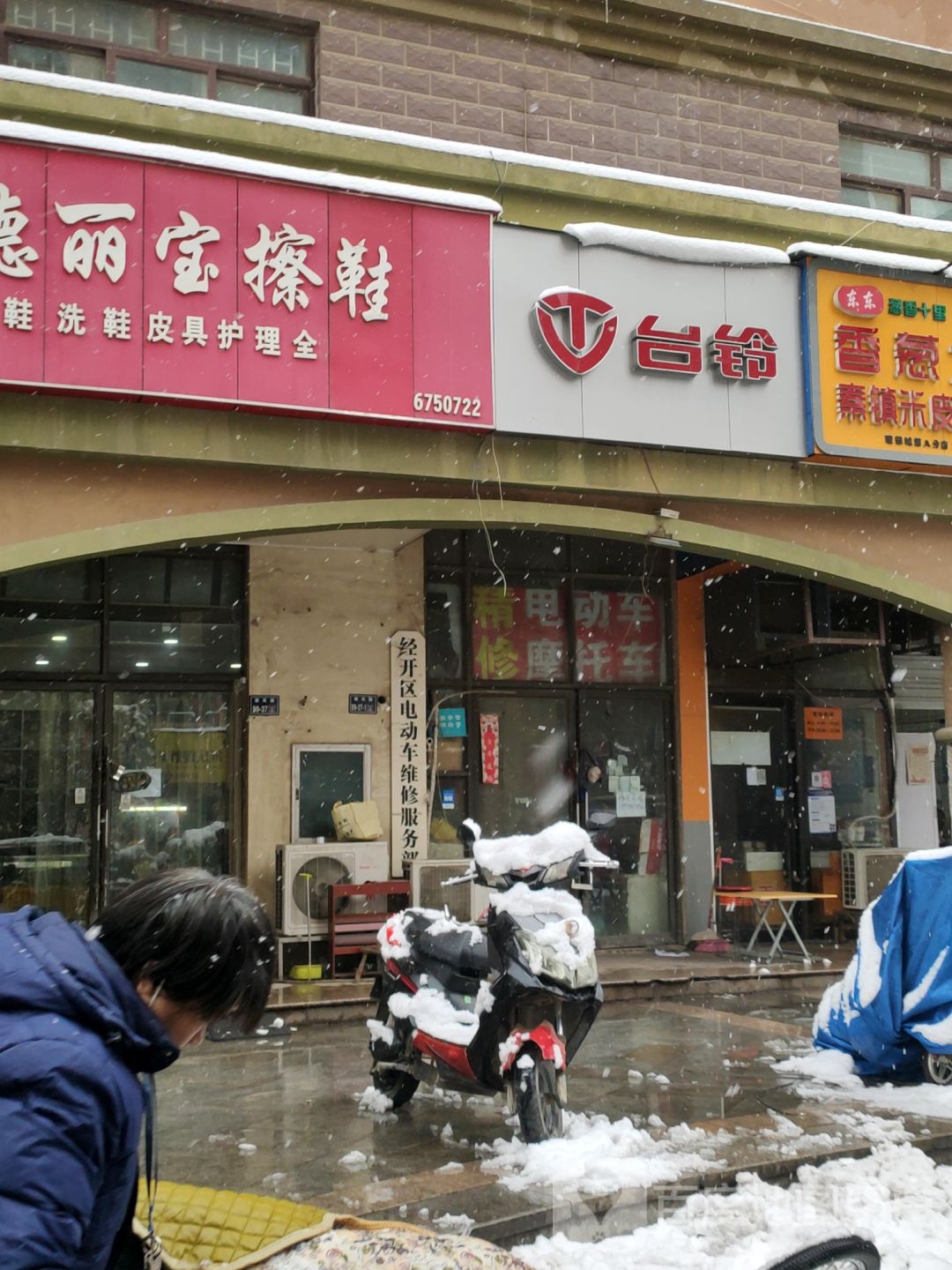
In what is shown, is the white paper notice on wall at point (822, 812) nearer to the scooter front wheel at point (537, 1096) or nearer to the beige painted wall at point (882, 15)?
the beige painted wall at point (882, 15)

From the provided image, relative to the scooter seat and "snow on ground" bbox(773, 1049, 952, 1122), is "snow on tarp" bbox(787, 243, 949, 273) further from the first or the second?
the scooter seat

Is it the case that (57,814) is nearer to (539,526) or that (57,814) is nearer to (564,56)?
(539,526)

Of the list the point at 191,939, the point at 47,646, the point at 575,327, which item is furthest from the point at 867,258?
the point at 191,939

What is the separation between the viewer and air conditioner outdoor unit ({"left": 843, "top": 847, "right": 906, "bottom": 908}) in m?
13.7

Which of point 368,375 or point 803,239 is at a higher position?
point 803,239

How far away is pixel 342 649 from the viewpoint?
40.3 feet

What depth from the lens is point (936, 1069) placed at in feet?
23.5

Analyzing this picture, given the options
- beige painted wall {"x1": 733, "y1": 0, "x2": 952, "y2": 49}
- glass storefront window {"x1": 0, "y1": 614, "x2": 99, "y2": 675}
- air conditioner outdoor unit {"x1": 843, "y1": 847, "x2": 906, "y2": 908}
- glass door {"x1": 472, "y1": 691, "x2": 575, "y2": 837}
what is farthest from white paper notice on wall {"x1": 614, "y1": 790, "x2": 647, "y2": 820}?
beige painted wall {"x1": 733, "y1": 0, "x2": 952, "y2": 49}

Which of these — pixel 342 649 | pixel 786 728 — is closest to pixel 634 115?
pixel 342 649

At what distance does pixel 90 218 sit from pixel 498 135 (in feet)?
14.4

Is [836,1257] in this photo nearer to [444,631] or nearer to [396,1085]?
[396,1085]

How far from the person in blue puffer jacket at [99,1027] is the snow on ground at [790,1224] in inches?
110

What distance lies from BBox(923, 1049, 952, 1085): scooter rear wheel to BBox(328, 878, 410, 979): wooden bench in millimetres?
5274

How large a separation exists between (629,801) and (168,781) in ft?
16.0
